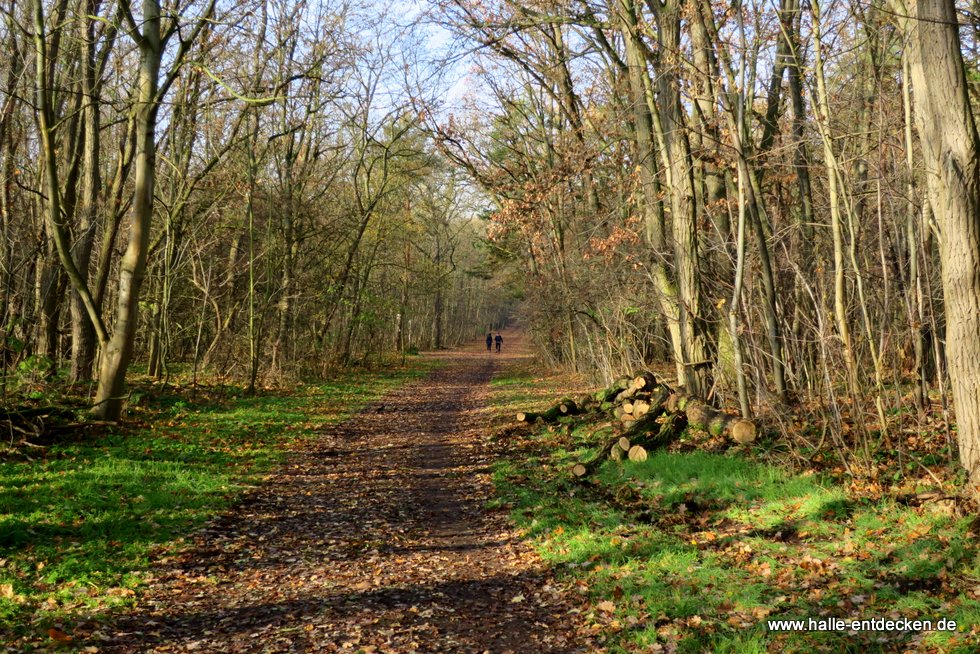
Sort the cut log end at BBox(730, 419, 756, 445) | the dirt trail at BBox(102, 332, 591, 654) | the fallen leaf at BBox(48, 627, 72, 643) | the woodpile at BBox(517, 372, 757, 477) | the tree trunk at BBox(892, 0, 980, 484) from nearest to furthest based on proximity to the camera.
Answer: the fallen leaf at BBox(48, 627, 72, 643), the dirt trail at BBox(102, 332, 591, 654), the tree trunk at BBox(892, 0, 980, 484), the cut log end at BBox(730, 419, 756, 445), the woodpile at BBox(517, 372, 757, 477)

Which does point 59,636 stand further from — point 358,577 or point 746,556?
point 746,556

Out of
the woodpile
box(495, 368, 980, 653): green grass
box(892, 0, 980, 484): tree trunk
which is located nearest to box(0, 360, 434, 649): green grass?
box(495, 368, 980, 653): green grass

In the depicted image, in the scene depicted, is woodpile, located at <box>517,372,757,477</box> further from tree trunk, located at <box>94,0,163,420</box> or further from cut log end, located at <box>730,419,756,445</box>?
tree trunk, located at <box>94,0,163,420</box>

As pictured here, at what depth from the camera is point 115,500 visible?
7.70 meters

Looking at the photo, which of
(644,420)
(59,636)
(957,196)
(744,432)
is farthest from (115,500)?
(957,196)

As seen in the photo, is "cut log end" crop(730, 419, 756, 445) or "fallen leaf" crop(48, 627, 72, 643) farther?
"cut log end" crop(730, 419, 756, 445)

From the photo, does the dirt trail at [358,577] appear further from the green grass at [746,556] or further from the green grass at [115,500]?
Answer: the green grass at [746,556]

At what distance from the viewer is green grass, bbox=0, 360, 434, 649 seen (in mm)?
5375

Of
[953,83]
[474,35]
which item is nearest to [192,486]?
Answer: [953,83]

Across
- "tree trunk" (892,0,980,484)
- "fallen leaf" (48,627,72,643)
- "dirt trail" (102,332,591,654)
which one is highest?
"tree trunk" (892,0,980,484)

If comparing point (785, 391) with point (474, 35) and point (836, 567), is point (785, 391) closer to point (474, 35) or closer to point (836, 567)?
point (836, 567)

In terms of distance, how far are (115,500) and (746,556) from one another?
6630 mm

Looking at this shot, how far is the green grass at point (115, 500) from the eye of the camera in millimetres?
5375

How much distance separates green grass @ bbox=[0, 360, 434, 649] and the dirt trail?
0.39 metres
